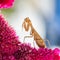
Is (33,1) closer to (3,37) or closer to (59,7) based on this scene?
(59,7)

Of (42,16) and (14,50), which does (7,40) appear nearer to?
(14,50)

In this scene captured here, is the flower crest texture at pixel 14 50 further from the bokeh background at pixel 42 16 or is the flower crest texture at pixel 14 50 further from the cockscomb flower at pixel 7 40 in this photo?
the bokeh background at pixel 42 16

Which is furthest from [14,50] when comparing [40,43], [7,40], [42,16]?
[42,16]

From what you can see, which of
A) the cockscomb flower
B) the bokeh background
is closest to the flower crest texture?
the cockscomb flower

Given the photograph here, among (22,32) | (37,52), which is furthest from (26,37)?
(37,52)

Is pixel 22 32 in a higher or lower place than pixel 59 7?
lower

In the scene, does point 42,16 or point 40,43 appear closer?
point 40,43

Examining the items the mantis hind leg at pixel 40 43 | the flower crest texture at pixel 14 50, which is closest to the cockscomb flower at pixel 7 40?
the flower crest texture at pixel 14 50

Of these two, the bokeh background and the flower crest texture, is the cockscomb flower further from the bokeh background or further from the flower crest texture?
the bokeh background
